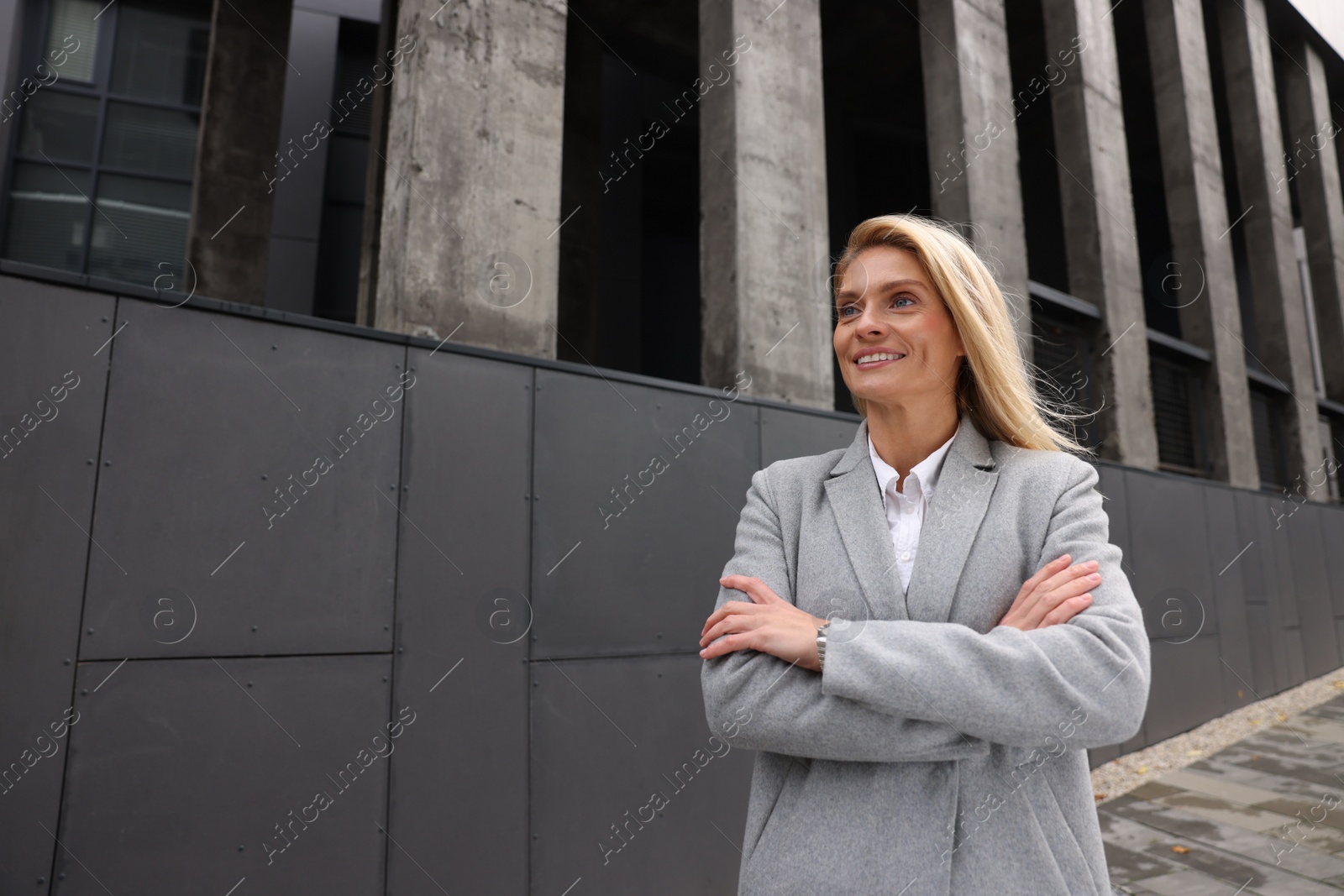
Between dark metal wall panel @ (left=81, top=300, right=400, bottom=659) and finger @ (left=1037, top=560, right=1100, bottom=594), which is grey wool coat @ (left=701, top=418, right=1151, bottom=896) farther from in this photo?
dark metal wall panel @ (left=81, top=300, right=400, bottom=659)

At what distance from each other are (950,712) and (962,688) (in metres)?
0.04

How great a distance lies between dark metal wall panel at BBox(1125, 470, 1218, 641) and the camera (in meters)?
7.48

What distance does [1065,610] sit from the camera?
1351mm

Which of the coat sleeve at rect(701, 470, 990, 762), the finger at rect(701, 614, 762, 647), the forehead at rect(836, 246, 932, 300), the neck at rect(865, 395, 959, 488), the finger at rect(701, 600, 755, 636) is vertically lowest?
the coat sleeve at rect(701, 470, 990, 762)

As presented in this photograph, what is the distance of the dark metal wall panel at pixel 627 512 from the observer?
3.84 m

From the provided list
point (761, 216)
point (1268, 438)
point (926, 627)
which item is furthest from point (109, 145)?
point (1268, 438)

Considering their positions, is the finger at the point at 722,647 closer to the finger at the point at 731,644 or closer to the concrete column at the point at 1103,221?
the finger at the point at 731,644

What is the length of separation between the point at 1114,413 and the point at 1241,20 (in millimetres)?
7783

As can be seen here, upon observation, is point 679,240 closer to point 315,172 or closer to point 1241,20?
point 315,172

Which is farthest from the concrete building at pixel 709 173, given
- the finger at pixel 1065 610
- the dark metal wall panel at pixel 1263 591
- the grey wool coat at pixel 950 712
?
the finger at pixel 1065 610

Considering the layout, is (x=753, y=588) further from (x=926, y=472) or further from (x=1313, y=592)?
(x=1313, y=592)

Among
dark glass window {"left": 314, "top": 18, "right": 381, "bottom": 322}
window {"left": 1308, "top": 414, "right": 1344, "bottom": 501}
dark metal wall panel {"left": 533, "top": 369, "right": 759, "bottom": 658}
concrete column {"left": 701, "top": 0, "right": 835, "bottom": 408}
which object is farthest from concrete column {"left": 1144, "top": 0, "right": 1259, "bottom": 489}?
dark glass window {"left": 314, "top": 18, "right": 381, "bottom": 322}

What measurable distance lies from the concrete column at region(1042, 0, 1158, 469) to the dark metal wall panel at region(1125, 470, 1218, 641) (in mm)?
431

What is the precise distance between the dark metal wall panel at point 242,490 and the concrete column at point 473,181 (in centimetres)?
55
